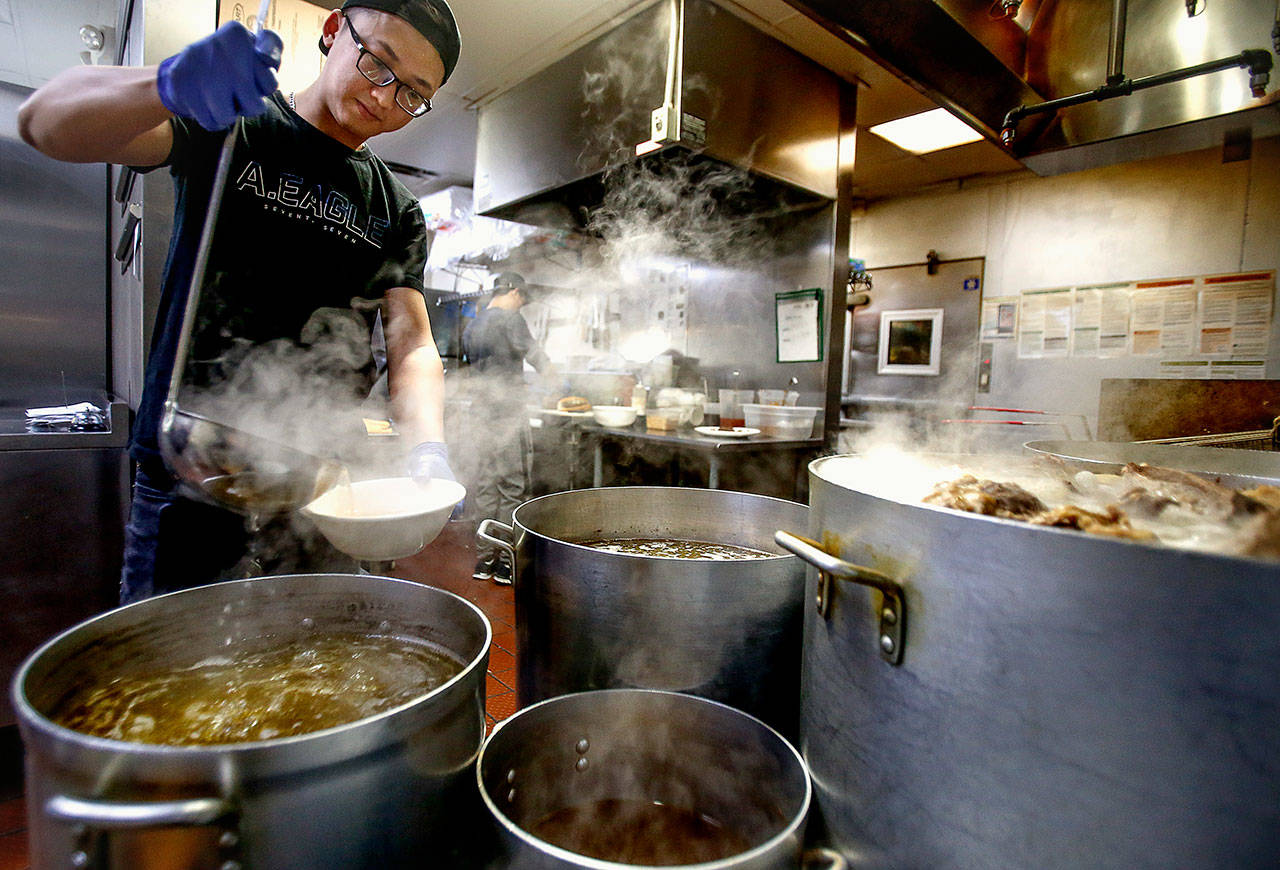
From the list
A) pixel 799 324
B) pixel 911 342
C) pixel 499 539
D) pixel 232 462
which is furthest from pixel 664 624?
pixel 911 342

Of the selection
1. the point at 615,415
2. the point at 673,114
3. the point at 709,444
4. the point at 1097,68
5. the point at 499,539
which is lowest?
the point at 499,539

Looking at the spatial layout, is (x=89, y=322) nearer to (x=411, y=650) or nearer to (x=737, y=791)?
(x=411, y=650)

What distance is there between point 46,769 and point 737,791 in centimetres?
80

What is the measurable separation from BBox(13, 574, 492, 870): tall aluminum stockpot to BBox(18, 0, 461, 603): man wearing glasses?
0.73 metres

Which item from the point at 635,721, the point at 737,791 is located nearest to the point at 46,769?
the point at 635,721

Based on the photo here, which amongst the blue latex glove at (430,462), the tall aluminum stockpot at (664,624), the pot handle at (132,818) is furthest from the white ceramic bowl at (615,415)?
the pot handle at (132,818)

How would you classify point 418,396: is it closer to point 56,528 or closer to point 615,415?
point 56,528

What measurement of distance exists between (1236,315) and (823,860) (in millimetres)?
5473

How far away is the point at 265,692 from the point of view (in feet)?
2.79

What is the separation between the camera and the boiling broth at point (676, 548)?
4.89ft

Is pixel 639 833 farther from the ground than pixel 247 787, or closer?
closer

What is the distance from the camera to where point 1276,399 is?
3.42 metres

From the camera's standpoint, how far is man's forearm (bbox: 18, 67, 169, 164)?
42.8 inches

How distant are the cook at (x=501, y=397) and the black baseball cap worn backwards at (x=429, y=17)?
314 centimetres
